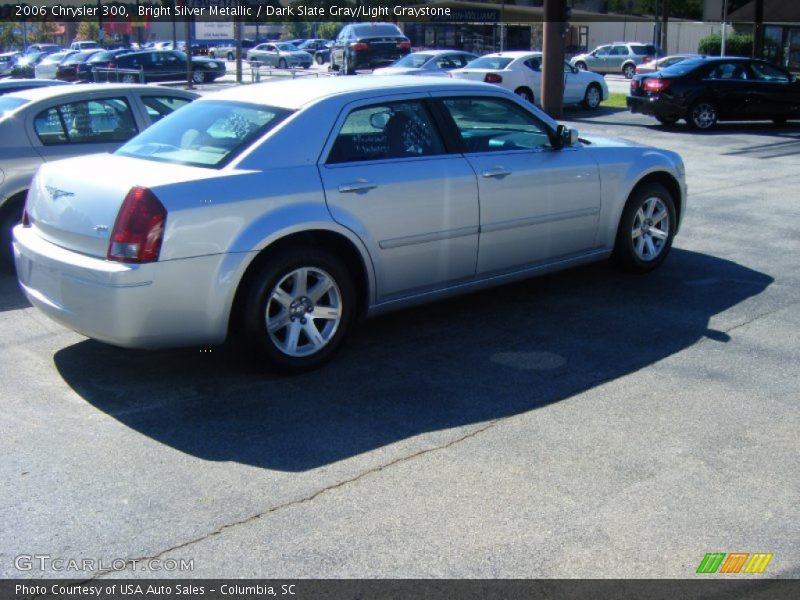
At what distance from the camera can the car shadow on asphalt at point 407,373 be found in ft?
16.4

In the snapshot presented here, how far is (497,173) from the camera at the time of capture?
A: 664 cm

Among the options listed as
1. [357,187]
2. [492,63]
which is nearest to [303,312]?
[357,187]

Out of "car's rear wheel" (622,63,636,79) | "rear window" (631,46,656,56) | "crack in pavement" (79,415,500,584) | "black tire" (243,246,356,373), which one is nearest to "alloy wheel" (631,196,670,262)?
"black tire" (243,246,356,373)

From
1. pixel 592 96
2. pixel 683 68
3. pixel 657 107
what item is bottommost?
pixel 657 107

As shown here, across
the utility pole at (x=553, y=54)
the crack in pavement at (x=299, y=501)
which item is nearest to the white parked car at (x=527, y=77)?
the utility pole at (x=553, y=54)

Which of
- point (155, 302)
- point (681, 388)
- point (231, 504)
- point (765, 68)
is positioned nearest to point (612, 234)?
point (681, 388)

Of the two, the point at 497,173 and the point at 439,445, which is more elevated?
the point at 497,173

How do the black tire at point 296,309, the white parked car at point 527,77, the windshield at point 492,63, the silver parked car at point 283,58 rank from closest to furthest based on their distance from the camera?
the black tire at point 296,309 → the white parked car at point 527,77 → the windshield at point 492,63 → the silver parked car at point 283,58

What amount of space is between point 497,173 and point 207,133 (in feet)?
6.36

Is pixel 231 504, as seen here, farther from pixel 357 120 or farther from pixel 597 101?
pixel 597 101

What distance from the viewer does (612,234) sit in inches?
299

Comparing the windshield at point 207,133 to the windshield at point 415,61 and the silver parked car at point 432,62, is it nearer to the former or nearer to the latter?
the silver parked car at point 432,62

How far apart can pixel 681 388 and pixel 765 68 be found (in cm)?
1727

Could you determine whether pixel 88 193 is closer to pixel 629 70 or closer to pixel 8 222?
pixel 8 222
